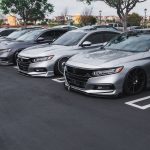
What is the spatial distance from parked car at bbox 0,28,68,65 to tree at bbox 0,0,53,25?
22.6 meters

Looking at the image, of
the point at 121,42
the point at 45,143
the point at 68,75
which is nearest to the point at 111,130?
the point at 45,143

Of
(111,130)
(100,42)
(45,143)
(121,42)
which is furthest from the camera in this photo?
(100,42)

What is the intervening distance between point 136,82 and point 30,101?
2.46 m

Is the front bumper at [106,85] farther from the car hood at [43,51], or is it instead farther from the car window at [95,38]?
the car window at [95,38]

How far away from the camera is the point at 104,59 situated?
7.64 m

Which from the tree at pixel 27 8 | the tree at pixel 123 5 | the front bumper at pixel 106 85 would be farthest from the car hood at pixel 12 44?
the tree at pixel 27 8

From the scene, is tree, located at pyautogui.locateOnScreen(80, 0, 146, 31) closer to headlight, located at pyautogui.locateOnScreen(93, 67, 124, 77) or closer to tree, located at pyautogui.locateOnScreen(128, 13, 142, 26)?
headlight, located at pyautogui.locateOnScreen(93, 67, 124, 77)

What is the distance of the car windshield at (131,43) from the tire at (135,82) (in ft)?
2.42

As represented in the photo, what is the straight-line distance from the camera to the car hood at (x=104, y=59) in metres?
7.41

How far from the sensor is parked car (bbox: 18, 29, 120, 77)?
1003 cm

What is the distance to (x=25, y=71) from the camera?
410 inches

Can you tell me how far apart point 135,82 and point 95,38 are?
12.8 feet

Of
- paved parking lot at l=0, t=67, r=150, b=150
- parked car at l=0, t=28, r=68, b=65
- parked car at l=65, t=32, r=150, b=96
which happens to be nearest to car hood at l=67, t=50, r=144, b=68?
parked car at l=65, t=32, r=150, b=96

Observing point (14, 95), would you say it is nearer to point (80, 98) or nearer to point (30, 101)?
point (30, 101)
